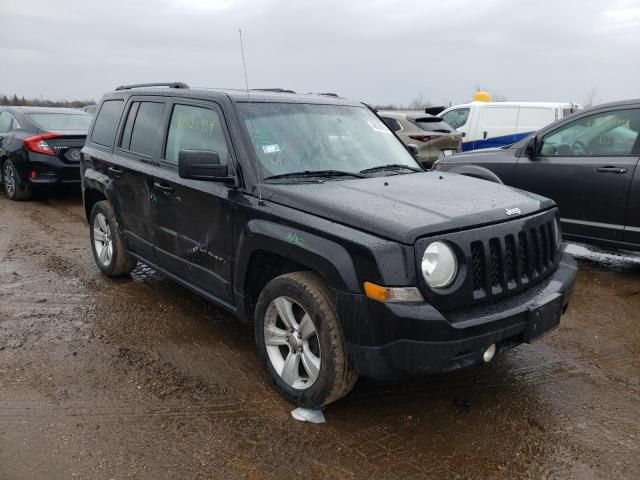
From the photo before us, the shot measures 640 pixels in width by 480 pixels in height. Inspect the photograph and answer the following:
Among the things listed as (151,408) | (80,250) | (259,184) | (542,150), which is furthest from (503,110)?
(151,408)

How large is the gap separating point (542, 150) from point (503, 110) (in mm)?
7097

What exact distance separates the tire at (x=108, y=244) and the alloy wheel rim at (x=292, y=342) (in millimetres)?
2397

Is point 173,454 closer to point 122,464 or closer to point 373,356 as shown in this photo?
point 122,464

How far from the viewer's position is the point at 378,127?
442cm

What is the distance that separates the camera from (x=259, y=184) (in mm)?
3367

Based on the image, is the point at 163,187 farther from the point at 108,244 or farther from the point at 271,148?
the point at 108,244

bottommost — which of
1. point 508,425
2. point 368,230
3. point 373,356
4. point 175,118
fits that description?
point 508,425

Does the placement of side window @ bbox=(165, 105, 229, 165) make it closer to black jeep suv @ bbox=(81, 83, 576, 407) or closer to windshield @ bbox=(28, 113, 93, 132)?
black jeep suv @ bbox=(81, 83, 576, 407)

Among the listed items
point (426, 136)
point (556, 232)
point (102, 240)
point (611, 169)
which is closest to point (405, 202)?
point (556, 232)

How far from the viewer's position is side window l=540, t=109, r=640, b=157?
546 cm

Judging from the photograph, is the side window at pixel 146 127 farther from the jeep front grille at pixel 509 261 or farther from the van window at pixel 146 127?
the jeep front grille at pixel 509 261

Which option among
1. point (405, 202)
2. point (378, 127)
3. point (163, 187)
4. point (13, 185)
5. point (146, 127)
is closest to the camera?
point (405, 202)

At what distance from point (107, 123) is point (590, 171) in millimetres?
4761

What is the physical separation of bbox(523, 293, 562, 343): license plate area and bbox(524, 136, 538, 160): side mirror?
3359 mm
